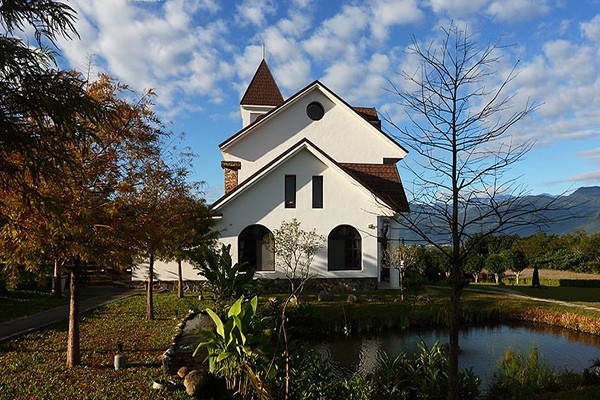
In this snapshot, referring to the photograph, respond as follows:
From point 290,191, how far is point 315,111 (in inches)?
303

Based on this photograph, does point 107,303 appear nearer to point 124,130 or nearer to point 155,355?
point 155,355

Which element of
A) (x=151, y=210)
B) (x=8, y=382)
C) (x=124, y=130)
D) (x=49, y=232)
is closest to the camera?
(x=49, y=232)

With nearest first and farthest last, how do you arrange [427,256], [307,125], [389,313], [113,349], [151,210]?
1. [151,210]
2. [113,349]
3. [389,313]
4. [307,125]
5. [427,256]

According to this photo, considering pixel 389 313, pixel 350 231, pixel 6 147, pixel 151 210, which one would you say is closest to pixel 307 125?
pixel 350 231

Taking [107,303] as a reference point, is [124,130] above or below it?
above

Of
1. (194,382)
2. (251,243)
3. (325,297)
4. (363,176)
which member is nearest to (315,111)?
(363,176)

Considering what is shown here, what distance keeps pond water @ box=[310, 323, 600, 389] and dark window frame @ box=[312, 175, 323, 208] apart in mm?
9634

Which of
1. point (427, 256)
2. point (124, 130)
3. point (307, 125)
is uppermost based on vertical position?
point (307, 125)

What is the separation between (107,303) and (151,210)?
11340mm

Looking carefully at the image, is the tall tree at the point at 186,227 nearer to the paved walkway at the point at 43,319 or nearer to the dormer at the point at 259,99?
the paved walkway at the point at 43,319

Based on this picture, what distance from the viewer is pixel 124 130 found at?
914 centimetres

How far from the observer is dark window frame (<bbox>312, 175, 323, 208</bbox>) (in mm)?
23109

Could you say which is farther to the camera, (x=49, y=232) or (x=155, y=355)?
(x=155, y=355)

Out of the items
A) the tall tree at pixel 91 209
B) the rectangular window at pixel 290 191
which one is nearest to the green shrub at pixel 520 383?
the tall tree at pixel 91 209
